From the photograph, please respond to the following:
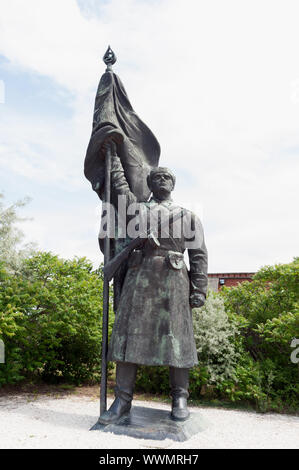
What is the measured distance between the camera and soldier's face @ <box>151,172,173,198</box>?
4430 mm

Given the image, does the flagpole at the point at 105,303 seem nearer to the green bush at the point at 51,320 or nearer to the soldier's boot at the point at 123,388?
the soldier's boot at the point at 123,388

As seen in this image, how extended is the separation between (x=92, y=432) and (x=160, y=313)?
1.31 meters

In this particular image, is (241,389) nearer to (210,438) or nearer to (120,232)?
(210,438)

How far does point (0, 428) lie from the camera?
4.19 m

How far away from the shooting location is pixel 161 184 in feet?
14.5

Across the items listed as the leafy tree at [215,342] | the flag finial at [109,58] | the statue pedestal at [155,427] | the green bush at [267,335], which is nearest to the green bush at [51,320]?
the leafy tree at [215,342]

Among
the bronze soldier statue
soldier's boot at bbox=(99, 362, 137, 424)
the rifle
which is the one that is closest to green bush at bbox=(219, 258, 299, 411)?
the bronze soldier statue

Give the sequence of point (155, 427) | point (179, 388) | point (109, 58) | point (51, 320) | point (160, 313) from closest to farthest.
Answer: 1. point (155, 427)
2. point (160, 313)
3. point (179, 388)
4. point (109, 58)
5. point (51, 320)

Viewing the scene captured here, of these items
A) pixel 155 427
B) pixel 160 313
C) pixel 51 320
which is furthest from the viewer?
pixel 51 320

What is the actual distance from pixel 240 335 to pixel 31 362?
143 inches

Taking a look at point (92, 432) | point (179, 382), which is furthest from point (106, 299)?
point (92, 432)

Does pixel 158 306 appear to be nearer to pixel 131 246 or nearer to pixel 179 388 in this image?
pixel 131 246

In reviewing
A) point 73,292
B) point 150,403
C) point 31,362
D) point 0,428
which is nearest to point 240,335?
point 150,403

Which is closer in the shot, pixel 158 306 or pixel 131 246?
pixel 158 306
